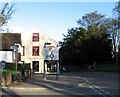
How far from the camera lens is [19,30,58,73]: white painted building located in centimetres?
7688

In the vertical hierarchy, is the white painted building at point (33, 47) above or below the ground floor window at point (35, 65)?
above

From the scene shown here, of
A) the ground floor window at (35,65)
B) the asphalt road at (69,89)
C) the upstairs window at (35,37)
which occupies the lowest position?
the asphalt road at (69,89)

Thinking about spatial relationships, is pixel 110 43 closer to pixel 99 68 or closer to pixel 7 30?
pixel 99 68

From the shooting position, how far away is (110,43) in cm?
9619

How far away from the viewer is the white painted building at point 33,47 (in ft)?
252

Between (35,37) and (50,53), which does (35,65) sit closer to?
(35,37)

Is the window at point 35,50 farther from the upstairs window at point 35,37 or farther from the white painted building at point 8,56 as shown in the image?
the white painted building at point 8,56

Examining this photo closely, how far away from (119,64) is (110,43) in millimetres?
8806

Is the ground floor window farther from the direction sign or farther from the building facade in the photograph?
the direction sign

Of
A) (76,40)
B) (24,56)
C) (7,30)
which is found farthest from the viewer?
(76,40)

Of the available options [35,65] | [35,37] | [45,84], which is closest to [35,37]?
[35,37]

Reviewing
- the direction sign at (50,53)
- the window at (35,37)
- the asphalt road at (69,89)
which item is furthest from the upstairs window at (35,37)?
the asphalt road at (69,89)

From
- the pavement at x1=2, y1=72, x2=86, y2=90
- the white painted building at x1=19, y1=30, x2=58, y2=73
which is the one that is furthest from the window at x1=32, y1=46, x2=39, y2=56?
the pavement at x1=2, y1=72, x2=86, y2=90

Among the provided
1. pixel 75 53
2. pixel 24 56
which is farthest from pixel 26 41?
pixel 75 53
